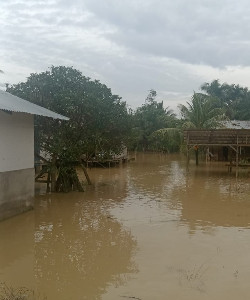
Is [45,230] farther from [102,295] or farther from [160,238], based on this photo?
[102,295]

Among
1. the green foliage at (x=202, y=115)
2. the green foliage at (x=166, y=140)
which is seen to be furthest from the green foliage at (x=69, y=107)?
the green foliage at (x=166, y=140)

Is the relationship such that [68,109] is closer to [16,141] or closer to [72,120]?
[72,120]

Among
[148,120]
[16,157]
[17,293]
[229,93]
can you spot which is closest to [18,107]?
[16,157]

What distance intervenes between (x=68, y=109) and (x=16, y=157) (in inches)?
141

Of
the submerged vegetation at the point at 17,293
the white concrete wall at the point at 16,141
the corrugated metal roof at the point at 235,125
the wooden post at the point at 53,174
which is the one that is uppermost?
the corrugated metal roof at the point at 235,125

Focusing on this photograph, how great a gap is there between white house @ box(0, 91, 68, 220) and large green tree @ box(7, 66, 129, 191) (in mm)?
2299

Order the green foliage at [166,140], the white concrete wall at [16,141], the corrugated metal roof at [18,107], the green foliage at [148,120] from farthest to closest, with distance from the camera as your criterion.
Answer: the green foliage at [148,120] < the green foliage at [166,140] < the white concrete wall at [16,141] < the corrugated metal roof at [18,107]

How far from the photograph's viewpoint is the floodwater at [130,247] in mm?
5469

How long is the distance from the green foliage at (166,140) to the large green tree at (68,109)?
16.0 metres

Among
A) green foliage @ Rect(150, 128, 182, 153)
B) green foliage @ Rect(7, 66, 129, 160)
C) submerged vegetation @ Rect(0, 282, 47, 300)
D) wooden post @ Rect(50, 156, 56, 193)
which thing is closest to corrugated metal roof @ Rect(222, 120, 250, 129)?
green foliage @ Rect(150, 128, 182, 153)

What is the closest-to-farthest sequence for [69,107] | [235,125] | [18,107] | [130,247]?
[130,247] → [18,107] → [69,107] → [235,125]

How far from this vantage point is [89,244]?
25.0ft

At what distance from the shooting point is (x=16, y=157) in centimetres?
1001

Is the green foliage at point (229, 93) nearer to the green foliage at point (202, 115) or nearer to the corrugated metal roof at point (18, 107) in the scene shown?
the green foliage at point (202, 115)
